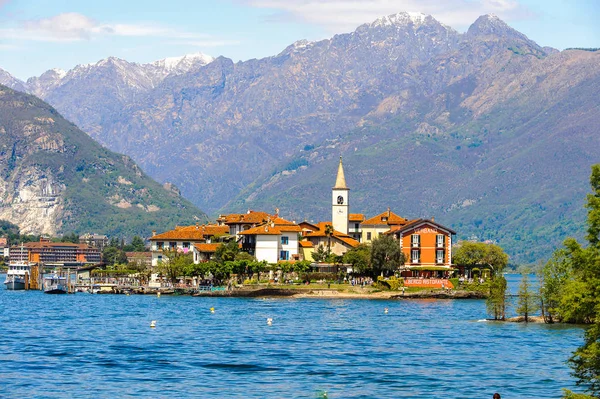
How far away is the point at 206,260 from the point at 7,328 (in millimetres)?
74409

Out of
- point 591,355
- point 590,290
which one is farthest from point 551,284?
point 591,355

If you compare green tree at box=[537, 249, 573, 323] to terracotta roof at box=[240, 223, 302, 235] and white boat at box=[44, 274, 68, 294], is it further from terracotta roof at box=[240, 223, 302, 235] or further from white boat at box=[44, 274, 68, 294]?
white boat at box=[44, 274, 68, 294]

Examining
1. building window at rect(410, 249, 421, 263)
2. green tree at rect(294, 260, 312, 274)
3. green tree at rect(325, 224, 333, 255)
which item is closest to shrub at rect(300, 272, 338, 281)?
green tree at rect(294, 260, 312, 274)

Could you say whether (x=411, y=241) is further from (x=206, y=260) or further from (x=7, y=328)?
(x=7, y=328)

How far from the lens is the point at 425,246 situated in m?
171

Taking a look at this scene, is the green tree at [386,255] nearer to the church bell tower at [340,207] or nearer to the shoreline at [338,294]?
the shoreline at [338,294]

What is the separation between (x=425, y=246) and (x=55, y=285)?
58.5m

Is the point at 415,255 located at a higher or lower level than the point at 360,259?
higher

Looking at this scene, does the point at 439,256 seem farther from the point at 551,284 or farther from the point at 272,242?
the point at 551,284

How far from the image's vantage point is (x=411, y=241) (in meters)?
172

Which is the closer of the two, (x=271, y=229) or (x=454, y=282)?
(x=454, y=282)

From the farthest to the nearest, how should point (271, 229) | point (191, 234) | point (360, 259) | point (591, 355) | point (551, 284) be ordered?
point (191, 234), point (271, 229), point (360, 259), point (551, 284), point (591, 355)

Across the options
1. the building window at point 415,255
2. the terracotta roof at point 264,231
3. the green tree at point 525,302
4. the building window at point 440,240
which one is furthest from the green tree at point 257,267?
the green tree at point 525,302

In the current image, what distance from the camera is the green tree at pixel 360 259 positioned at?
165 metres
